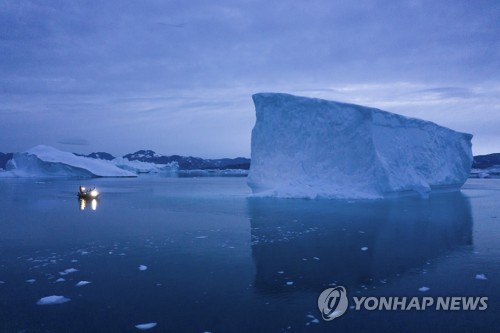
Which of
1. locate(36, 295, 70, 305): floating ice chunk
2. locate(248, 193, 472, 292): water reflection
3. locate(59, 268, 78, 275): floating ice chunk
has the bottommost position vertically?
locate(36, 295, 70, 305): floating ice chunk

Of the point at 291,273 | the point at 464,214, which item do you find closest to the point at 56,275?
the point at 291,273

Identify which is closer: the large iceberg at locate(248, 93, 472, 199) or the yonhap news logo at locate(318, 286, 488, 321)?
the yonhap news logo at locate(318, 286, 488, 321)

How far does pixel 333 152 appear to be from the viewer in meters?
21.2

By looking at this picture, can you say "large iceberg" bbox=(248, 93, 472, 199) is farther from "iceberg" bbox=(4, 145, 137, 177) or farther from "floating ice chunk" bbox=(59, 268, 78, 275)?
"iceberg" bbox=(4, 145, 137, 177)

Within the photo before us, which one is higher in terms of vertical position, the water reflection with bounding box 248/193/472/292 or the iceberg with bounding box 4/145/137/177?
the iceberg with bounding box 4/145/137/177

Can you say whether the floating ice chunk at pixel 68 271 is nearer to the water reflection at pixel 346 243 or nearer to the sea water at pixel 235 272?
the sea water at pixel 235 272

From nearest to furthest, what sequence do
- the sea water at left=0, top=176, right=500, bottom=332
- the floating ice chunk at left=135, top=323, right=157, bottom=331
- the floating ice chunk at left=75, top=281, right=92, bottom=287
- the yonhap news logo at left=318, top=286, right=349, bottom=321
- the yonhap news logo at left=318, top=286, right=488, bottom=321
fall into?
the floating ice chunk at left=135, top=323, right=157, bottom=331
the sea water at left=0, top=176, right=500, bottom=332
the yonhap news logo at left=318, top=286, right=349, bottom=321
the yonhap news logo at left=318, top=286, right=488, bottom=321
the floating ice chunk at left=75, top=281, right=92, bottom=287

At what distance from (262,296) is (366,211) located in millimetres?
10792

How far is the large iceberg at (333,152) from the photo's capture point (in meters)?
20.4

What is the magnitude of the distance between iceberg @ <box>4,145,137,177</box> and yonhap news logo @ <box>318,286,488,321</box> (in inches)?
2323

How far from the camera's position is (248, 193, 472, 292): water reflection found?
6.48 metres

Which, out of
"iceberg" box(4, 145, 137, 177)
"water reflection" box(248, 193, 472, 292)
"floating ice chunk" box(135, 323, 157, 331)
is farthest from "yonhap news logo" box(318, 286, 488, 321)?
"iceberg" box(4, 145, 137, 177)

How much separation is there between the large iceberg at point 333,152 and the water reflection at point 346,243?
193 inches

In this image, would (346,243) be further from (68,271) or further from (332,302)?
(68,271)
